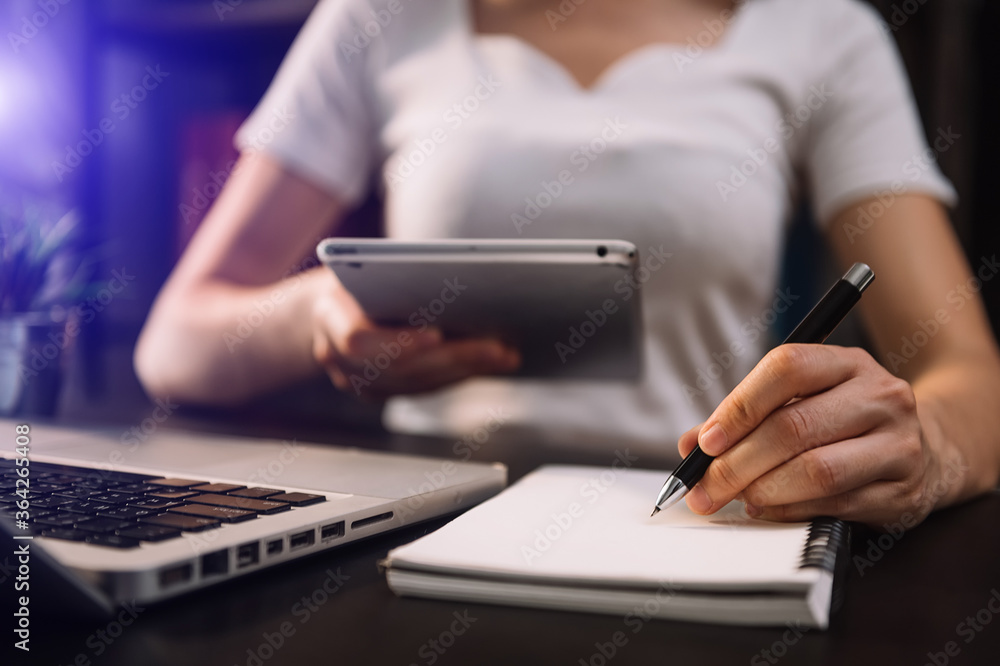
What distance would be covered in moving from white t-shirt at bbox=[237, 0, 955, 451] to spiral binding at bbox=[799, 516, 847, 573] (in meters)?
0.49

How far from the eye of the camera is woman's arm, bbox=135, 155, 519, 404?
683 millimetres

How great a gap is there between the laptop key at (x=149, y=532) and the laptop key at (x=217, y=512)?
0.9 inches

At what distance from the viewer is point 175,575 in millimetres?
263

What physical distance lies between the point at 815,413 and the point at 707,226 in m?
0.53

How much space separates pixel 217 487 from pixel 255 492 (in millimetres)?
27

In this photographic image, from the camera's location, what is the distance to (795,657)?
248 millimetres

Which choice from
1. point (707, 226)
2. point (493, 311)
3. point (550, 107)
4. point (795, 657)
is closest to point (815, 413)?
point (795, 657)

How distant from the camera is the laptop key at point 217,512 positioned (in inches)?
12.4

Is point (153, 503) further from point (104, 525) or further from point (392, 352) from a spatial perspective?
point (392, 352)

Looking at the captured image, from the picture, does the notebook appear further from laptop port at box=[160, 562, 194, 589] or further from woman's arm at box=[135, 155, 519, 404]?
woman's arm at box=[135, 155, 519, 404]

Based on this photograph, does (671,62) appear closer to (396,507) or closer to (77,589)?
(396,507)

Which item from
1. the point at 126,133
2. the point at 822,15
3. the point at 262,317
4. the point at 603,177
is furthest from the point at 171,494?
the point at 126,133

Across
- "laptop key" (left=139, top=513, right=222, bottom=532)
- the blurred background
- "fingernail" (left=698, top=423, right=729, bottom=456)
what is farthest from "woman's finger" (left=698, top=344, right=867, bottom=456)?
the blurred background

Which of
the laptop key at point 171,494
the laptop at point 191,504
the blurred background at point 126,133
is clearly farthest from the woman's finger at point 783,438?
the blurred background at point 126,133
